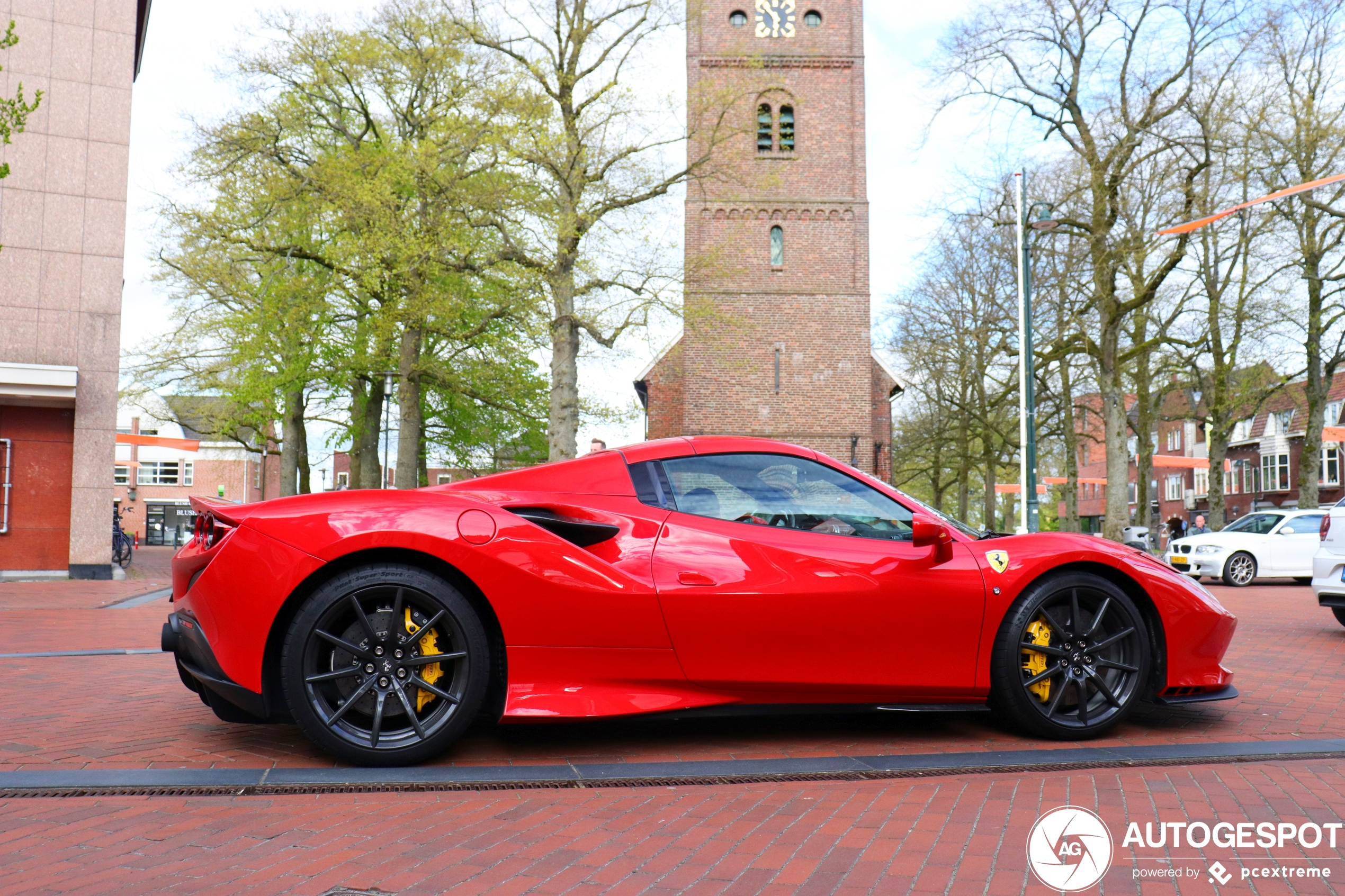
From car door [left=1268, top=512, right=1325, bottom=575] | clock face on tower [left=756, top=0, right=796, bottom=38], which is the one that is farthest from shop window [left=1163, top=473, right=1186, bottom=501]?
car door [left=1268, top=512, right=1325, bottom=575]

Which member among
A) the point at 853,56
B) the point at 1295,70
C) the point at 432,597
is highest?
the point at 853,56

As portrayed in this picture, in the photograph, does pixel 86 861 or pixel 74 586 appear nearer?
pixel 86 861

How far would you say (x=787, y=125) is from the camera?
3584cm

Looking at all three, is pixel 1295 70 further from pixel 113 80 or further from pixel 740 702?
pixel 740 702

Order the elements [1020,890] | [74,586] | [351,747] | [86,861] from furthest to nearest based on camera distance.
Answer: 1. [74,586]
2. [351,747]
3. [86,861]
4. [1020,890]

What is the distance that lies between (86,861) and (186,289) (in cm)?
2652

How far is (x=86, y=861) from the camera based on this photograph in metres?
2.81

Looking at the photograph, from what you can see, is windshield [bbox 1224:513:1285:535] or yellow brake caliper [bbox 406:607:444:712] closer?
yellow brake caliper [bbox 406:607:444:712]

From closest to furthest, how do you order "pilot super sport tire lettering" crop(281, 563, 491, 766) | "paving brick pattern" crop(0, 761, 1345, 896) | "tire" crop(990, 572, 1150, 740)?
1. "paving brick pattern" crop(0, 761, 1345, 896)
2. "pilot super sport tire lettering" crop(281, 563, 491, 766)
3. "tire" crop(990, 572, 1150, 740)

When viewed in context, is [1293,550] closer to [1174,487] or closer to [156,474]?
[1174,487]

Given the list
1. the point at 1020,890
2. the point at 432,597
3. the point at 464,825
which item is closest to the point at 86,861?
the point at 464,825

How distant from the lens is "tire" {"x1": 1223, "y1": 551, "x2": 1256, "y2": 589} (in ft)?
57.6

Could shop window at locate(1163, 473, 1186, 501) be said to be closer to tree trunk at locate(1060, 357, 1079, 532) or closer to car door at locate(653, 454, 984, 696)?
tree trunk at locate(1060, 357, 1079, 532)

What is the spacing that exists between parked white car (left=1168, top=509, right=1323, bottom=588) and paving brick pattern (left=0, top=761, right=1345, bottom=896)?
1567 centimetres
